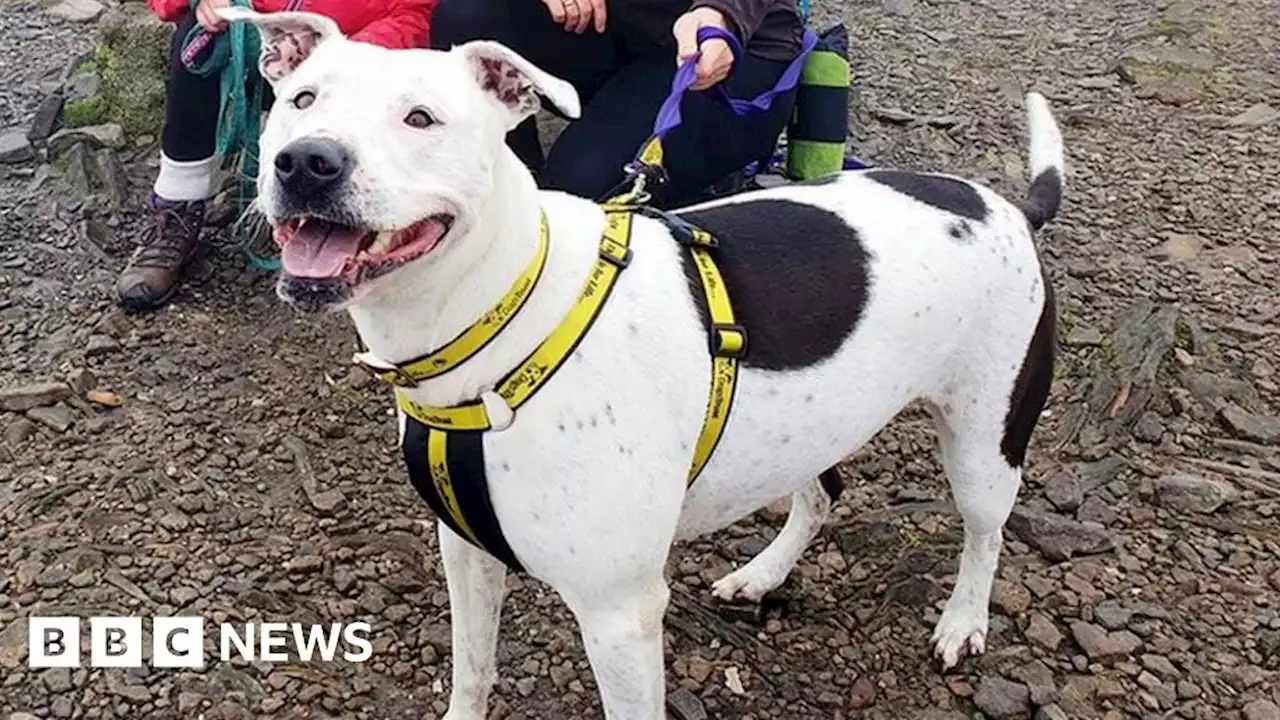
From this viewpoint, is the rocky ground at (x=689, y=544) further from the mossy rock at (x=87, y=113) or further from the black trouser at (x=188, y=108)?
the black trouser at (x=188, y=108)

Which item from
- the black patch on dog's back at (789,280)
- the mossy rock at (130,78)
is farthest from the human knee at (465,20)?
the mossy rock at (130,78)

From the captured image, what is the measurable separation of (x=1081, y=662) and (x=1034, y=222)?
3.68 ft

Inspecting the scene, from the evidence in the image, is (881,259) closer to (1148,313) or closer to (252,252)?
(1148,313)

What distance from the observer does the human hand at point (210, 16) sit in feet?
14.3

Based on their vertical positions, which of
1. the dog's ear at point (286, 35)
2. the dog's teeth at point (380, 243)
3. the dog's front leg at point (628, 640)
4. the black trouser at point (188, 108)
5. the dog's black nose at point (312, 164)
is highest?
the dog's black nose at point (312, 164)

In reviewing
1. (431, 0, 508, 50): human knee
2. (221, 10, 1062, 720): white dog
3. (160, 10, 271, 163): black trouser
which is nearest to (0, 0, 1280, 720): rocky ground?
(160, 10, 271, 163): black trouser

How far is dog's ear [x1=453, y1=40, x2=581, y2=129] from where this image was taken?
98.0 inches

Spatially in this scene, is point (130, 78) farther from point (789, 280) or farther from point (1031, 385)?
point (1031, 385)

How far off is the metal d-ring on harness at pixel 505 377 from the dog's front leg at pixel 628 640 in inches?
7.1

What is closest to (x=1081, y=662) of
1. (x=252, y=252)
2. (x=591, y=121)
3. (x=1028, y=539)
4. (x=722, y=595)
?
(x=1028, y=539)

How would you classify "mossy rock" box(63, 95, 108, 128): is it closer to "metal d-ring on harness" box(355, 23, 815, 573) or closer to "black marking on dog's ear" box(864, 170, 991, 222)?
"metal d-ring on harness" box(355, 23, 815, 573)

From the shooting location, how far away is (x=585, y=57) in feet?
13.7

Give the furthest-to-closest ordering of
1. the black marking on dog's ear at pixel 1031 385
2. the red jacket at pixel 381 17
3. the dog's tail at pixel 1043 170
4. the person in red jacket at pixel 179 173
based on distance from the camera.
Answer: the person in red jacket at pixel 179 173, the red jacket at pixel 381 17, the dog's tail at pixel 1043 170, the black marking on dog's ear at pixel 1031 385

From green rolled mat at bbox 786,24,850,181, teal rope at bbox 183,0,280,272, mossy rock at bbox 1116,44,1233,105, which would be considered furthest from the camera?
mossy rock at bbox 1116,44,1233,105
